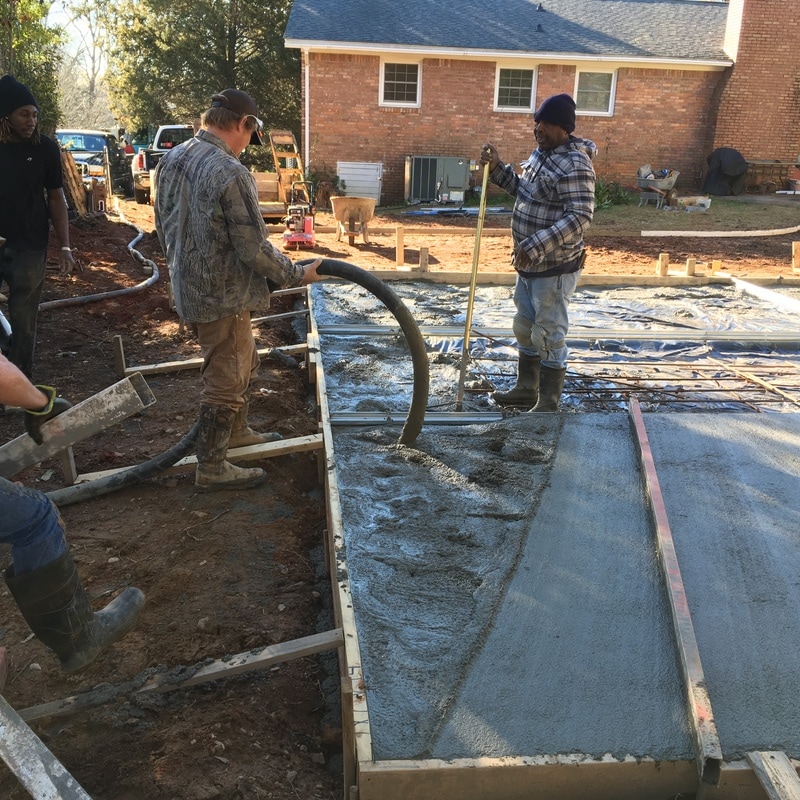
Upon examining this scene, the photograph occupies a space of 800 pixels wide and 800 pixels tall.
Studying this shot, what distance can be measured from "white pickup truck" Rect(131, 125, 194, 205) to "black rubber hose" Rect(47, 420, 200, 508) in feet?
53.6

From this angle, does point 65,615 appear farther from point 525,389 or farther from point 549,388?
point 525,389

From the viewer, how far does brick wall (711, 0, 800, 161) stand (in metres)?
19.0

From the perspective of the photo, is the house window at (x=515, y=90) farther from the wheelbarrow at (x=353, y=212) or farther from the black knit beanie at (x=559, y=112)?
the black knit beanie at (x=559, y=112)

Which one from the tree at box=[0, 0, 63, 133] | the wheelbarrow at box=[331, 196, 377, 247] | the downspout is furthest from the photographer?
the downspout

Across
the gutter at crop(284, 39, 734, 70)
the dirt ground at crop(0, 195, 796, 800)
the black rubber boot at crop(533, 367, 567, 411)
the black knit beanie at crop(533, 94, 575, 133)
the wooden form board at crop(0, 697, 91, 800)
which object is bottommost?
the dirt ground at crop(0, 195, 796, 800)

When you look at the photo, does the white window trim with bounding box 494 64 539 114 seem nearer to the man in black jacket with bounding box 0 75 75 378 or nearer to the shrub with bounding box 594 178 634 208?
the shrub with bounding box 594 178 634 208

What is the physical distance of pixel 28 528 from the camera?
2.31 m

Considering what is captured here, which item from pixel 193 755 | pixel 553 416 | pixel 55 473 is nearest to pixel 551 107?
pixel 553 416

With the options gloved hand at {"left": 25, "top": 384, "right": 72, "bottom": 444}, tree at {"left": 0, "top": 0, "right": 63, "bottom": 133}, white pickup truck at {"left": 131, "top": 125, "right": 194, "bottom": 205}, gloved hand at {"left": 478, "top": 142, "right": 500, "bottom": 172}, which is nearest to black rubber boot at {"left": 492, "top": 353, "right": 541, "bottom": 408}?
gloved hand at {"left": 478, "top": 142, "right": 500, "bottom": 172}

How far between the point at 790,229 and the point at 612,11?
9.86 m

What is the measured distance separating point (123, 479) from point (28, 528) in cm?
176

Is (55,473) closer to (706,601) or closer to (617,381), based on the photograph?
(706,601)

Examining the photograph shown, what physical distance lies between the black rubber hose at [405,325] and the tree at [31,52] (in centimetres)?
909

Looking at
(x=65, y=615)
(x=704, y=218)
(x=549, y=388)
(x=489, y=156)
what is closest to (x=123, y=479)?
(x=65, y=615)
